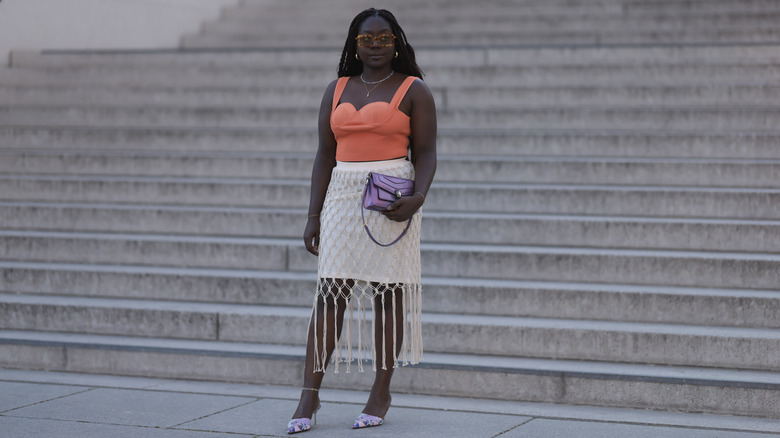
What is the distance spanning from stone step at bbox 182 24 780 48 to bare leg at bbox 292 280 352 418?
5968mm

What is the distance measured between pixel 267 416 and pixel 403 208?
133 centimetres

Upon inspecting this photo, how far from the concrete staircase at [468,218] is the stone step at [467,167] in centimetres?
2

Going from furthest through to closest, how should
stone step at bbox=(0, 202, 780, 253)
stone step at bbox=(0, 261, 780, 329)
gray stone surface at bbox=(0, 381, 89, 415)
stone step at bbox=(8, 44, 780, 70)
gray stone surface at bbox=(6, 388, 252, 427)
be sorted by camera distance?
stone step at bbox=(8, 44, 780, 70), stone step at bbox=(0, 202, 780, 253), stone step at bbox=(0, 261, 780, 329), gray stone surface at bbox=(0, 381, 89, 415), gray stone surface at bbox=(6, 388, 252, 427)

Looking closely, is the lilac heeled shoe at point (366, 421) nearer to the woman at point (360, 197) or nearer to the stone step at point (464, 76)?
the woman at point (360, 197)

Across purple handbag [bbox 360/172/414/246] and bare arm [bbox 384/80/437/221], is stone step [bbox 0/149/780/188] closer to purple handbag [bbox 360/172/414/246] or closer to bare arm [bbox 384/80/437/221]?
bare arm [bbox 384/80/437/221]

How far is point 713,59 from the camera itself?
8836 mm

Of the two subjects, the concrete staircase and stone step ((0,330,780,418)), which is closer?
stone step ((0,330,780,418))

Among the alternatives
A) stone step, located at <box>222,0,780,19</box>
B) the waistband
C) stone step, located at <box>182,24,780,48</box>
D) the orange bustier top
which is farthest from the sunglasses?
stone step, located at <box>222,0,780,19</box>

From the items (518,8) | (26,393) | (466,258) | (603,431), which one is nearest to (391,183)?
(603,431)

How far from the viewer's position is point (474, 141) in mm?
7910

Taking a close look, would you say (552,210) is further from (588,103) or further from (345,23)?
(345,23)

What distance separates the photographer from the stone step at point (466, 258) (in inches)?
237

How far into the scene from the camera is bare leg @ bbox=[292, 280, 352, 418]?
4645 millimetres

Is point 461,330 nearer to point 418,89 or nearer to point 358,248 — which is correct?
point 358,248
